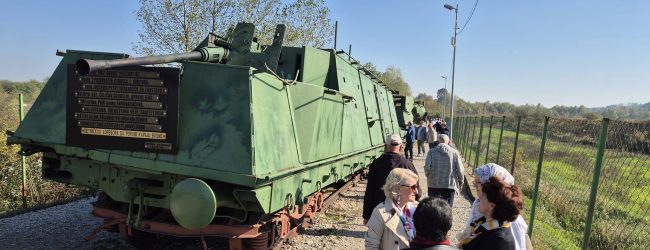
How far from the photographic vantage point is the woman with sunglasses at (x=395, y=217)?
11.3 ft

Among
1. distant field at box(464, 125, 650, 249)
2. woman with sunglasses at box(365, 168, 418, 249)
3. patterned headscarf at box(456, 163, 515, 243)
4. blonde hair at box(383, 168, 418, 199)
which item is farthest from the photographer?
distant field at box(464, 125, 650, 249)

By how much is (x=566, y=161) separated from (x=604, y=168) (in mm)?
1510

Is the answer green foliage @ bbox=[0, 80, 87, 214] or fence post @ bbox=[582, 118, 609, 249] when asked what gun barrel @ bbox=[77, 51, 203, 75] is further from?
green foliage @ bbox=[0, 80, 87, 214]

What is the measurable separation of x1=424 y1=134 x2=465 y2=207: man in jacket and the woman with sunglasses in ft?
10.5

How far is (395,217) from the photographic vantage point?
11.6 feet

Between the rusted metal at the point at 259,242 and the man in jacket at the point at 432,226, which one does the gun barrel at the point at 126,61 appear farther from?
the man in jacket at the point at 432,226

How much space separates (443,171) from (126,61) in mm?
4391

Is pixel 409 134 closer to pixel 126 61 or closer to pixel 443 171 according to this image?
pixel 443 171

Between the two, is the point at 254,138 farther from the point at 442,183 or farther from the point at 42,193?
the point at 42,193

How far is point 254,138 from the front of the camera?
14.6ft

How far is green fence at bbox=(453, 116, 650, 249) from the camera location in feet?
15.9

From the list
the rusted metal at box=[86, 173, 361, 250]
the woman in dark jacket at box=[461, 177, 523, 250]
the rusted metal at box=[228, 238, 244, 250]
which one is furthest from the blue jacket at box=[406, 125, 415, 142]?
the woman in dark jacket at box=[461, 177, 523, 250]

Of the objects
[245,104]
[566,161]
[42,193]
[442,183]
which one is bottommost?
[42,193]

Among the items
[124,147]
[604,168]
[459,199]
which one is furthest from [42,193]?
[604,168]
